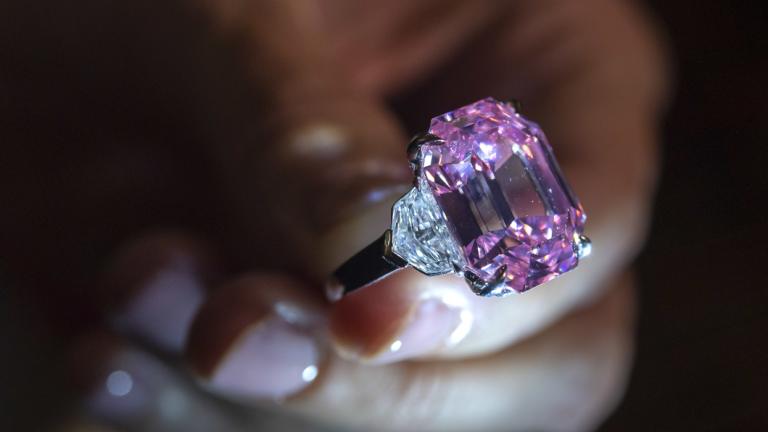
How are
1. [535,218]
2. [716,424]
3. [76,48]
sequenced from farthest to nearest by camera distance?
[716,424] < [76,48] < [535,218]

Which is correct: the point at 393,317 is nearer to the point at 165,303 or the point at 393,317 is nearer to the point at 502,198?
the point at 502,198

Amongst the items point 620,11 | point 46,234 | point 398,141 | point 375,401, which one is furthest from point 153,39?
point 620,11

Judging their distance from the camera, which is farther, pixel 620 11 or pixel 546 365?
pixel 620 11

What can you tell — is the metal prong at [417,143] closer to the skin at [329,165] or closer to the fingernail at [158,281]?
the skin at [329,165]

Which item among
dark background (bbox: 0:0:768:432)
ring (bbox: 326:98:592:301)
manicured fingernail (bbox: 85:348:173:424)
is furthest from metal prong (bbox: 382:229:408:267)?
dark background (bbox: 0:0:768:432)

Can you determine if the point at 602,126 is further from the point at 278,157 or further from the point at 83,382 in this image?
the point at 83,382

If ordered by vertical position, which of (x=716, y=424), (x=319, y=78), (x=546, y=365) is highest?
(x=319, y=78)

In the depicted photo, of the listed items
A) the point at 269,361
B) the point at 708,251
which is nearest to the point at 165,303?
the point at 269,361
